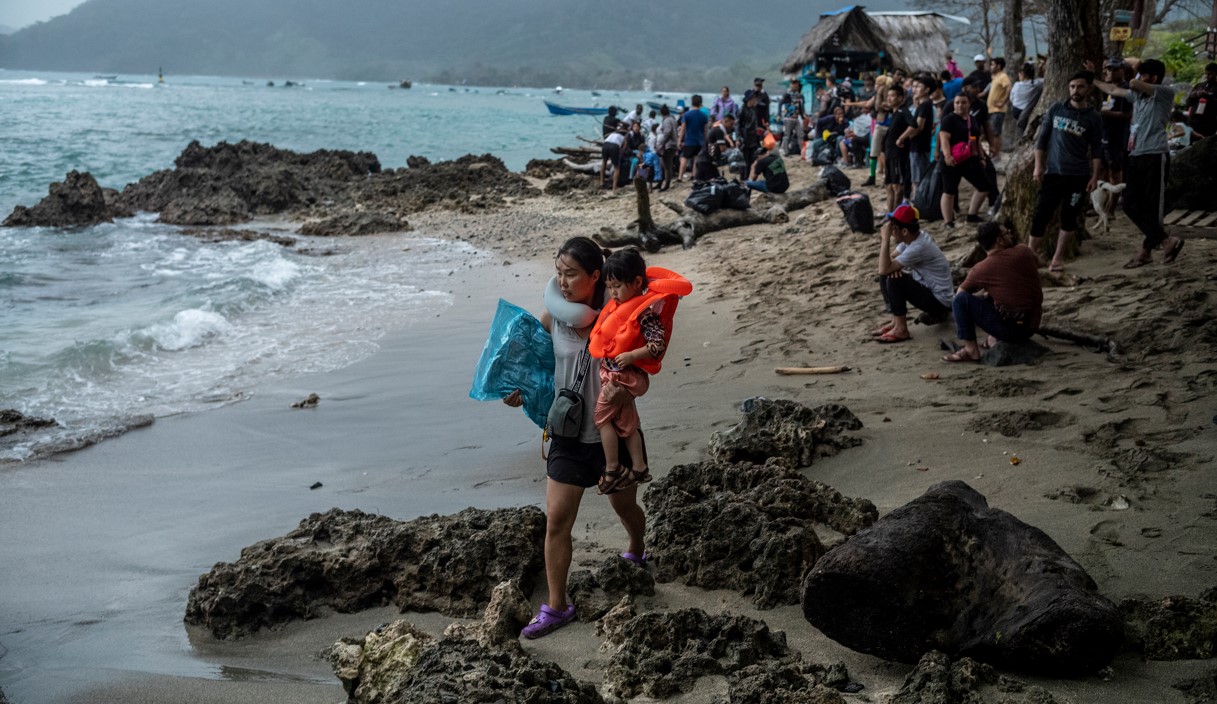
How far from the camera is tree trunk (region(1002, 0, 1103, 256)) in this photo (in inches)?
356

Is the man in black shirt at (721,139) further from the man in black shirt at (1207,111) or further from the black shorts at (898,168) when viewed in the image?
the man in black shirt at (1207,111)

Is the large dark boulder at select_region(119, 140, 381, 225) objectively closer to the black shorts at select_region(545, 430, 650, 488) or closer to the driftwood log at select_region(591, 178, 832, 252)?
the driftwood log at select_region(591, 178, 832, 252)

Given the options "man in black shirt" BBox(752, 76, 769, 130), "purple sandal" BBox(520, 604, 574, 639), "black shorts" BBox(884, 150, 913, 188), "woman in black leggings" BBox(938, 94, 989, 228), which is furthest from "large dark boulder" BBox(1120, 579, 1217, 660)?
"man in black shirt" BBox(752, 76, 769, 130)

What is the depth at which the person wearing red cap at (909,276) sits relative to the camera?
7.68 meters

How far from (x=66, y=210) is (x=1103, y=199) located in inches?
735

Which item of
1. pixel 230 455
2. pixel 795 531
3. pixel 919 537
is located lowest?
pixel 230 455

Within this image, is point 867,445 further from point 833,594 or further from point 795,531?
point 833,594

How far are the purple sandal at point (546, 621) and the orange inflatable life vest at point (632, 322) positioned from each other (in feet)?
3.15

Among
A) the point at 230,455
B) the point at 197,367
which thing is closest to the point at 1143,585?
the point at 230,455

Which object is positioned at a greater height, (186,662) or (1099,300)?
(1099,300)

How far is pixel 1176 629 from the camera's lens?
3.08m

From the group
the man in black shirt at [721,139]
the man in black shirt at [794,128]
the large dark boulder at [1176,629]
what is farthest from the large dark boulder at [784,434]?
the man in black shirt at [794,128]

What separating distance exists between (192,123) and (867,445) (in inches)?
2341

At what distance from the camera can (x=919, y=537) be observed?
10.5 ft
